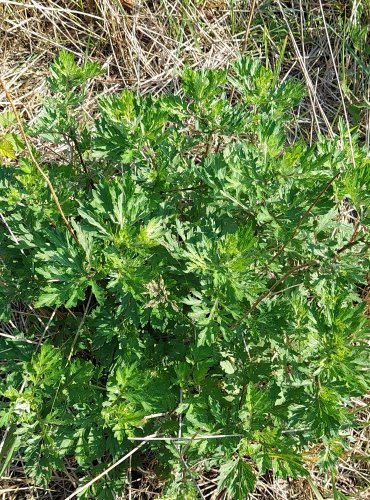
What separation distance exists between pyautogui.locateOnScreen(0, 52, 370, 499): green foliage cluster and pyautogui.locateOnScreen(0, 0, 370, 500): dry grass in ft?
4.63

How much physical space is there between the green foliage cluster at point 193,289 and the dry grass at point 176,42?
1.41 meters

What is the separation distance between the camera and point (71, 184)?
2.79 meters

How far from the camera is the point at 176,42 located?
3965 mm

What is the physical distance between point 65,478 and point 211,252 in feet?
5.07

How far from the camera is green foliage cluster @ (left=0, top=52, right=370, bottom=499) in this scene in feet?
7.07

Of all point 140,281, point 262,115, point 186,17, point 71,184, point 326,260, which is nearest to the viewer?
point 140,281

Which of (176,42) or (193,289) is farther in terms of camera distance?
(176,42)

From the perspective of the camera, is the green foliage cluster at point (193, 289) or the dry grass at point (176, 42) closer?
the green foliage cluster at point (193, 289)

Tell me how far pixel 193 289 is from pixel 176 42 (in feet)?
7.51

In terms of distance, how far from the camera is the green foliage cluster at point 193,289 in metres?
2.15

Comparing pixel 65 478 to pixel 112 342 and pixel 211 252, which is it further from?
pixel 211 252

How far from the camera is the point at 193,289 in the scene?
2.37m

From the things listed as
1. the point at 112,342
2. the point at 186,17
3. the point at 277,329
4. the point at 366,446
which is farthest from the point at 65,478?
the point at 186,17

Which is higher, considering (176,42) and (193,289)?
(176,42)
